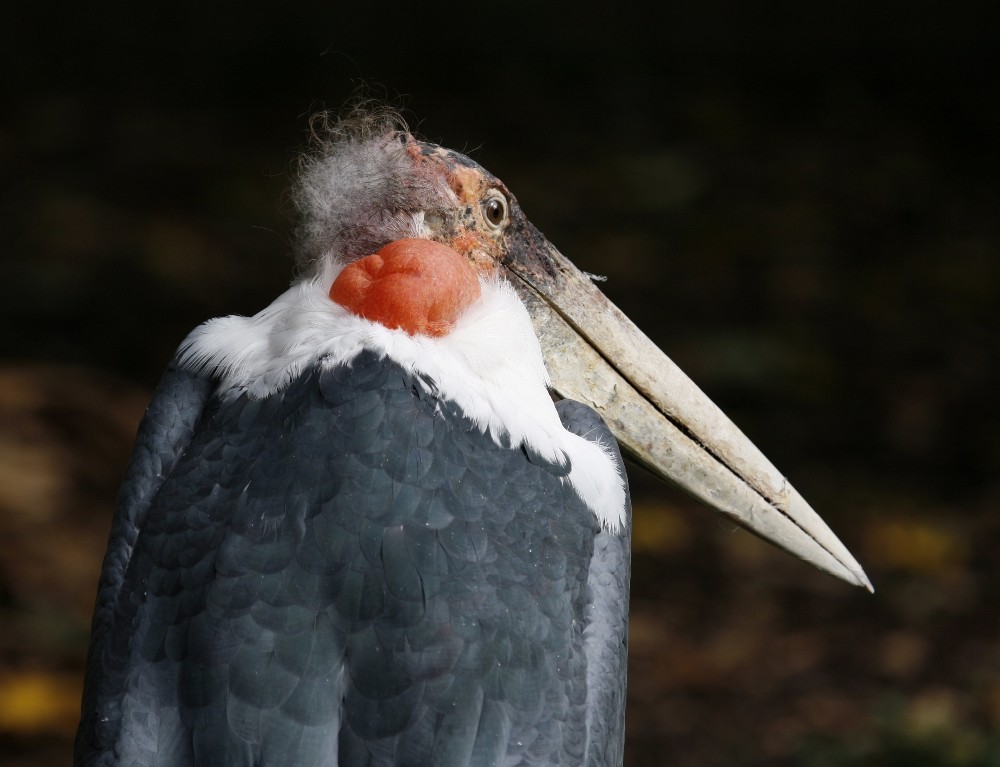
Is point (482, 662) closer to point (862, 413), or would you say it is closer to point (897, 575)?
point (897, 575)

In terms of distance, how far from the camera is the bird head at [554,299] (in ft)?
7.32

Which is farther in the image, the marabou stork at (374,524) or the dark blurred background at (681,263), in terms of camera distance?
the dark blurred background at (681,263)

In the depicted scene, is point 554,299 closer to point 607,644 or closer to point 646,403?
point 646,403

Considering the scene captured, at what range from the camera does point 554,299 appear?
7.78ft

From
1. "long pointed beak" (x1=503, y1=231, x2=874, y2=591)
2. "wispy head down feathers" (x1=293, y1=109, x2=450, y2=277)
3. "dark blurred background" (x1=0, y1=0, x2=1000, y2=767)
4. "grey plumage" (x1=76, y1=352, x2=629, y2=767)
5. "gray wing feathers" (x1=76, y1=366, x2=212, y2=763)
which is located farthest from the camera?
"dark blurred background" (x1=0, y1=0, x2=1000, y2=767)

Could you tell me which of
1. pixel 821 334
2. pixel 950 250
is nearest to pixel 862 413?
pixel 821 334

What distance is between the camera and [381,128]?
231 centimetres

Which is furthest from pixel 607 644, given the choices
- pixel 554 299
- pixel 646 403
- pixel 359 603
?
pixel 554 299

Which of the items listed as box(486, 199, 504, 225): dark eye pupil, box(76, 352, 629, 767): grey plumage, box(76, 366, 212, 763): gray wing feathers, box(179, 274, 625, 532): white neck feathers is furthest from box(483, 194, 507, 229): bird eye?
box(76, 366, 212, 763): gray wing feathers

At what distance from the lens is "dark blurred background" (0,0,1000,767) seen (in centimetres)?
425

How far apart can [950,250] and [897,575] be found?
238 centimetres

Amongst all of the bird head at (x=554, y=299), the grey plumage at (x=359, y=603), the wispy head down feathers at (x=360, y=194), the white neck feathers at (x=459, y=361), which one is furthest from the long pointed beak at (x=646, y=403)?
the grey plumage at (x=359, y=603)

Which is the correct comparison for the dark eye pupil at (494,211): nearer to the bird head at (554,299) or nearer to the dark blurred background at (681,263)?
the bird head at (554,299)

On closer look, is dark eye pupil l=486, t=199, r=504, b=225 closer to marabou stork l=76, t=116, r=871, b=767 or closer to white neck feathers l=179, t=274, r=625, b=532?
marabou stork l=76, t=116, r=871, b=767
